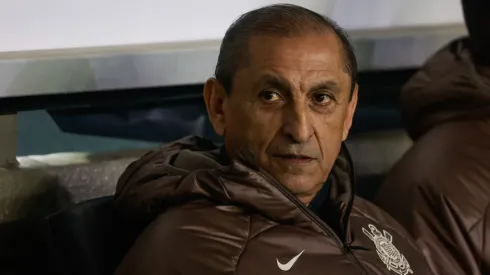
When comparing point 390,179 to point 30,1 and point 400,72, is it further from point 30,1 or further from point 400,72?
point 30,1

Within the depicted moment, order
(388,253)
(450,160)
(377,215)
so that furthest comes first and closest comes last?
(450,160) < (377,215) < (388,253)

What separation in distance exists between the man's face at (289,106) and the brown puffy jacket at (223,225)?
2.2 inches

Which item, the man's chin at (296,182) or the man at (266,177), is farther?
the man's chin at (296,182)

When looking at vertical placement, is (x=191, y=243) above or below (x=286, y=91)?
below

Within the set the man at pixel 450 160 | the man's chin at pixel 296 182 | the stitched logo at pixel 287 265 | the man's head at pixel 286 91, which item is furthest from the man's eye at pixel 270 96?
the man at pixel 450 160

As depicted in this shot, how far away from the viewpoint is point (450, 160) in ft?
4.92

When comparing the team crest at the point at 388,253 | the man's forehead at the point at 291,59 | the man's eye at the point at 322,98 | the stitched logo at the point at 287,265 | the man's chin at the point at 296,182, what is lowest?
the team crest at the point at 388,253

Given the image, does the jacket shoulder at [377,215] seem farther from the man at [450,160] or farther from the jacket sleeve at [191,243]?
the jacket sleeve at [191,243]

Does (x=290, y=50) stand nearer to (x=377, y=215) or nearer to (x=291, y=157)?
(x=291, y=157)

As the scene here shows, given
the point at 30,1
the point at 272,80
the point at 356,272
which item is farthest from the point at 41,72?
the point at 356,272

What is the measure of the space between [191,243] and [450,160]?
689 millimetres

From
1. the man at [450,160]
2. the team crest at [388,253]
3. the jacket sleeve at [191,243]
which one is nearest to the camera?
the jacket sleeve at [191,243]

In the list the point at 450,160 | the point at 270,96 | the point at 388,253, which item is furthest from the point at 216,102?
the point at 450,160

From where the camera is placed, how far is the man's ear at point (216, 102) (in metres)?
1.17
